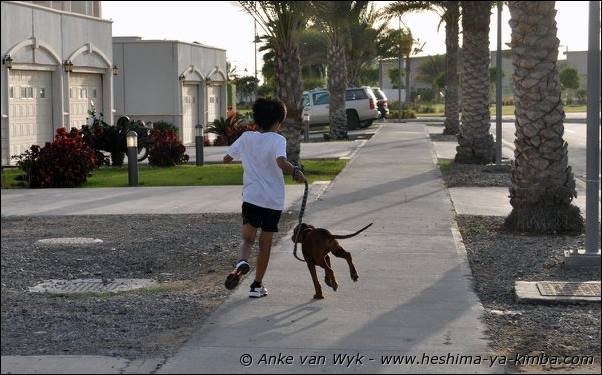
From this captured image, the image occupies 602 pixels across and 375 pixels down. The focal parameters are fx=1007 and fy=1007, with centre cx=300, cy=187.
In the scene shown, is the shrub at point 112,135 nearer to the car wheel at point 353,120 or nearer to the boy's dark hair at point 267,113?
the boy's dark hair at point 267,113

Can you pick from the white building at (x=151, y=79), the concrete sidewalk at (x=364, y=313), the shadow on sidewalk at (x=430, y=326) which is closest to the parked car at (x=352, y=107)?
the white building at (x=151, y=79)

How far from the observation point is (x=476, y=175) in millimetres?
19547

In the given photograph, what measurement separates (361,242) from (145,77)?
23.4 m

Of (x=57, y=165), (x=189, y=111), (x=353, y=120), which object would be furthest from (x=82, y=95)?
(x=353, y=120)

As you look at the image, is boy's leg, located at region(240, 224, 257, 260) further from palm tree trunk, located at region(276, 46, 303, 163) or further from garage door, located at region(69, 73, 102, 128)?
garage door, located at region(69, 73, 102, 128)

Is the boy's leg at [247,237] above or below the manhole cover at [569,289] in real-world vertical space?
above

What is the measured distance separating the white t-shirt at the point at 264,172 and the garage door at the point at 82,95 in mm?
19090

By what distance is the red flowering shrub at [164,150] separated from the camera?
22.8 metres

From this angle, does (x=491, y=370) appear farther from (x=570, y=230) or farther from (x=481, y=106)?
(x=481, y=106)

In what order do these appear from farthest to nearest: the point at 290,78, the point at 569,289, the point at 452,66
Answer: the point at 452,66 < the point at 290,78 < the point at 569,289

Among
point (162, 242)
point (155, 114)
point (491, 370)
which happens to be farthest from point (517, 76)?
point (155, 114)

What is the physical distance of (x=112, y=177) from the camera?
2034 cm

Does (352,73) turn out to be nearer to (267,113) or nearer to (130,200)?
(130,200)

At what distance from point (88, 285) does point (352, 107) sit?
34.1m
